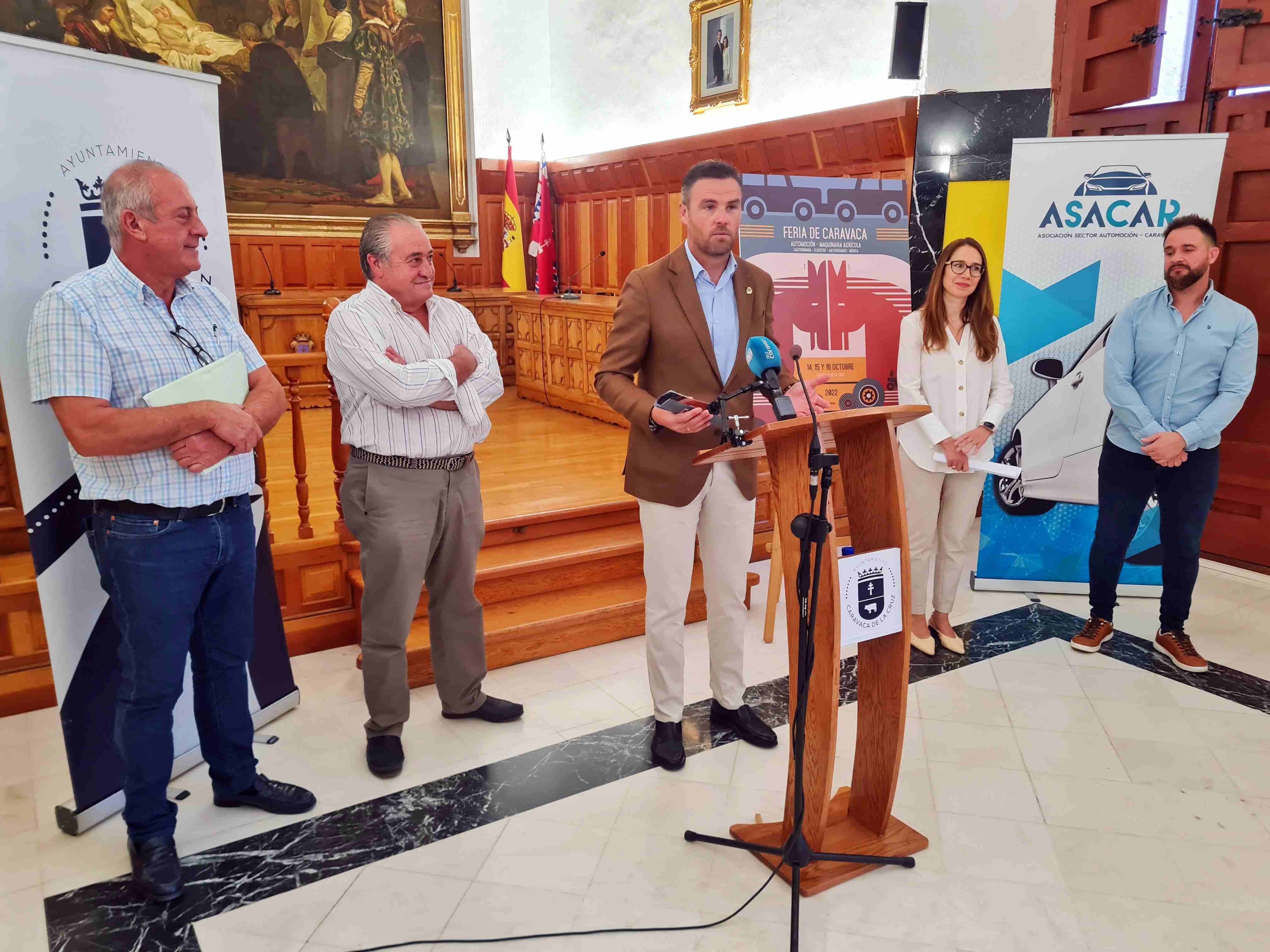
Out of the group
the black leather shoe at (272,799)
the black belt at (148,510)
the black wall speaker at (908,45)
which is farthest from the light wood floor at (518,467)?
the black wall speaker at (908,45)

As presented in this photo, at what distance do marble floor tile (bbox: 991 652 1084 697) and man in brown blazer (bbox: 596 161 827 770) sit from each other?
1.24 meters

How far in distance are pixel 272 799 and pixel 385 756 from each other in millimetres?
324

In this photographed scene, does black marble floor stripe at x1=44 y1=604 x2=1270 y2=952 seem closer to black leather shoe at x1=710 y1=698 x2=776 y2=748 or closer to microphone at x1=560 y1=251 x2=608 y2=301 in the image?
black leather shoe at x1=710 y1=698 x2=776 y2=748

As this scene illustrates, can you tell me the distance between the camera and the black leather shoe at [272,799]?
2.35 m

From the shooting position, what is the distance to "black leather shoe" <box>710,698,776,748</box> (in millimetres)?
2658

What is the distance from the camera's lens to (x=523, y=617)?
343cm

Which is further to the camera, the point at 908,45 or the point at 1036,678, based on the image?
the point at 908,45

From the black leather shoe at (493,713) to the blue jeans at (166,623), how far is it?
78 cm

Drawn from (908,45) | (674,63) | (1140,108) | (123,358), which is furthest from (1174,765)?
(674,63)

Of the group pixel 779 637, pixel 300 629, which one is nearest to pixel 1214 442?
pixel 779 637

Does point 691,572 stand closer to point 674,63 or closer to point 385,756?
point 385,756

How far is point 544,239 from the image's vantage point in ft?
28.1

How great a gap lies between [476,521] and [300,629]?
1217 mm

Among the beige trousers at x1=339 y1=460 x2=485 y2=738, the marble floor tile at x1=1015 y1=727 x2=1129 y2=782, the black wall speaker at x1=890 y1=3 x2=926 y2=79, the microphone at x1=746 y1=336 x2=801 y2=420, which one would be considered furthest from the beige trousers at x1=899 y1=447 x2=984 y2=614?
the black wall speaker at x1=890 y1=3 x2=926 y2=79
